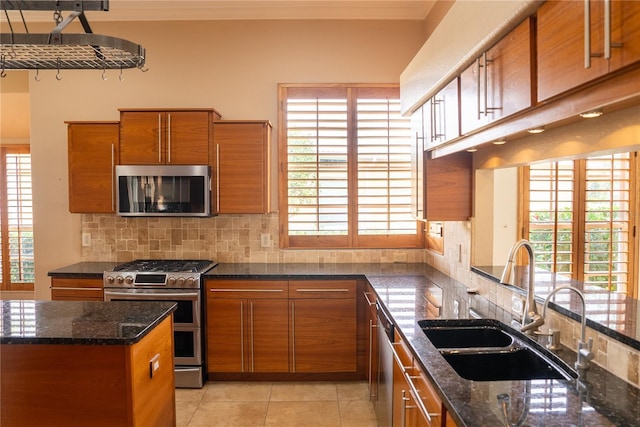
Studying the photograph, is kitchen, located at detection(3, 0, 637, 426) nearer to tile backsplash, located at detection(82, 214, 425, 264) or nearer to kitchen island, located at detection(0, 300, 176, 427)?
tile backsplash, located at detection(82, 214, 425, 264)


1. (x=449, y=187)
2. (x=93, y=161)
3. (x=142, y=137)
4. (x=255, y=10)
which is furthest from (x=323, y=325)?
(x=255, y=10)

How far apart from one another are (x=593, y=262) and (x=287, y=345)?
2309 millimetres

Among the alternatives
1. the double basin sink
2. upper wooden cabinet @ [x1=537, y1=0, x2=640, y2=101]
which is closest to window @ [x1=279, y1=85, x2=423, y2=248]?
the double basin sink

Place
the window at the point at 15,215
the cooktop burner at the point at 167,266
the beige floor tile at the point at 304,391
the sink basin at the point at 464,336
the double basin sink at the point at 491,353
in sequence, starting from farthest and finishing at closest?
the window at the point at 15,215
the cooktop burner at the point at 167,266
the beige floor tile at the point at 304,391
the sink basin at the point at 464,336
the double basin sink at the point at 491,353

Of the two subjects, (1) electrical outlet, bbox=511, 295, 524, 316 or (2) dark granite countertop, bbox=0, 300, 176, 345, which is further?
(1) electrical outlet, bbox=511, 295, 524, 316

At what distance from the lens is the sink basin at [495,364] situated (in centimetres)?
167

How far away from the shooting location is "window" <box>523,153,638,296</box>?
269cm

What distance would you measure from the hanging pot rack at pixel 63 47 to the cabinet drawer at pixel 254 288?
1.83m

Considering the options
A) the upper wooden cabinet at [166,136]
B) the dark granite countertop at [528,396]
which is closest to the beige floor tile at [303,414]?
the dark granite countertop at [528,396]

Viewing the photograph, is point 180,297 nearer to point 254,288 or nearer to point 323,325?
point 254,288

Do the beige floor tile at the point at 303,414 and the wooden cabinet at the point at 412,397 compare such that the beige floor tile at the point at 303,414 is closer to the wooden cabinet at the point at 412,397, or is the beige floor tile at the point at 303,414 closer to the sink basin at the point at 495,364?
the wooden cabinet at the point at 412,397

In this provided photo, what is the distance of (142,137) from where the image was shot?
3.44 metres

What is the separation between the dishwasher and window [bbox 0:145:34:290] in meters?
4.96

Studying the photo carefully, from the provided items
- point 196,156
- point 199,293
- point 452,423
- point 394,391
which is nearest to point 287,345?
point 199,293
